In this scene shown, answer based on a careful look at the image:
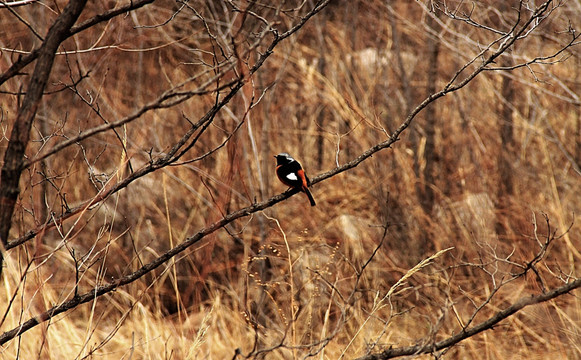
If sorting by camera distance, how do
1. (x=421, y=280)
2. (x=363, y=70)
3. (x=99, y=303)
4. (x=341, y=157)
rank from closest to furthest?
(x=421, y=280)
(x=99, y=303)
(x=341, y=157)
(x=363, y=70)

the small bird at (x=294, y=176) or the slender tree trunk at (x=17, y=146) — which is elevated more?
the slender tree trunk at (x=17, y=146)

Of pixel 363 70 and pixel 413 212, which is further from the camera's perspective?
pixel 363 70

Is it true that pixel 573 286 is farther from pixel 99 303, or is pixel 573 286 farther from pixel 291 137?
pixel 291 137

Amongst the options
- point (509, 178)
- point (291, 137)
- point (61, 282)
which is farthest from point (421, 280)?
point (61, 282)

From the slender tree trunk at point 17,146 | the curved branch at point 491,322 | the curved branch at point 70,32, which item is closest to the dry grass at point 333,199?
the curved branch at point 491,322

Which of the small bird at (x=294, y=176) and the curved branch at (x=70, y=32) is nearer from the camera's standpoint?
the curved branch at (x=70, y=32)

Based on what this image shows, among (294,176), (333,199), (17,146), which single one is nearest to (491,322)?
(17,146)

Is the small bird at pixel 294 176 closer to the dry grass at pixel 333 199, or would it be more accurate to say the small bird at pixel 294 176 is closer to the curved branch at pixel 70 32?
the dry grass at pixel 333 199

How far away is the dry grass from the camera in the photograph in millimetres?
5141

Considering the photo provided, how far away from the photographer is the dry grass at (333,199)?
514 cm

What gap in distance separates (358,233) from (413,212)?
523 mm

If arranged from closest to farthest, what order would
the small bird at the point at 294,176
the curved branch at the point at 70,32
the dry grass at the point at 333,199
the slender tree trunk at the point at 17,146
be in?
the slender tree trunk at the point at 17,146
the curved branch at the point at 70,32
the small bird at the point at 294,176
the dry grass at the point at 333,199

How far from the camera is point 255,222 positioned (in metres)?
6.27

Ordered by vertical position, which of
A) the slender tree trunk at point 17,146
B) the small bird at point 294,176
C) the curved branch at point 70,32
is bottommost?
the small bird at point 294,176
